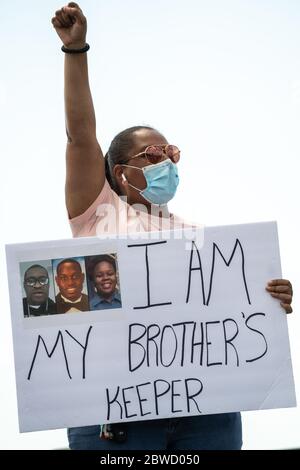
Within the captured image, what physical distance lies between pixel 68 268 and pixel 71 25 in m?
→ 0.86

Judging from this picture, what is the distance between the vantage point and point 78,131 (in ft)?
10.0

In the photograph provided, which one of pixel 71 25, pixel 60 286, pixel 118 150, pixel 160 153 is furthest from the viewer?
pixel 118 150

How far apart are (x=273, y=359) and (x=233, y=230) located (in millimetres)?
449

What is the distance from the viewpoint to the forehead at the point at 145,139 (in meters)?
3.24

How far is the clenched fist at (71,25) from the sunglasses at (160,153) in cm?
46

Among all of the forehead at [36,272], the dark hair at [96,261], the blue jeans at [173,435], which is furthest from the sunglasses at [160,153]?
Answer: the blue jeans at [173,435]

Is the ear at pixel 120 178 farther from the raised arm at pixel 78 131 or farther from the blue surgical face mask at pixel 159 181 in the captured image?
the raised arm at pixel 78 131

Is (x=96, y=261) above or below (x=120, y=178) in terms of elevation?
below

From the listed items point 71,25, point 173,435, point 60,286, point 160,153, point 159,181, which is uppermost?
point 71,25

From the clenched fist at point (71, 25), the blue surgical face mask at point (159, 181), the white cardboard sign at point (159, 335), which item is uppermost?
the clenched fist at point (71, 25)

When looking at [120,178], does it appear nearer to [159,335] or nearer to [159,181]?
[159,181]

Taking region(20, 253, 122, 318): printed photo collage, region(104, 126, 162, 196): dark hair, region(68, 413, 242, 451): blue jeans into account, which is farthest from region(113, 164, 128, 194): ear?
region(68, 413, 242, 451): blue jeans

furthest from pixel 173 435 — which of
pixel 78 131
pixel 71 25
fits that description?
pixel 71 25

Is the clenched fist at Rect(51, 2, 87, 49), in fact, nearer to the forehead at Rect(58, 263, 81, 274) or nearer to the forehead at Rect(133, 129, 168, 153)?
the forehead at Rect(133, 129, 168, 153)
